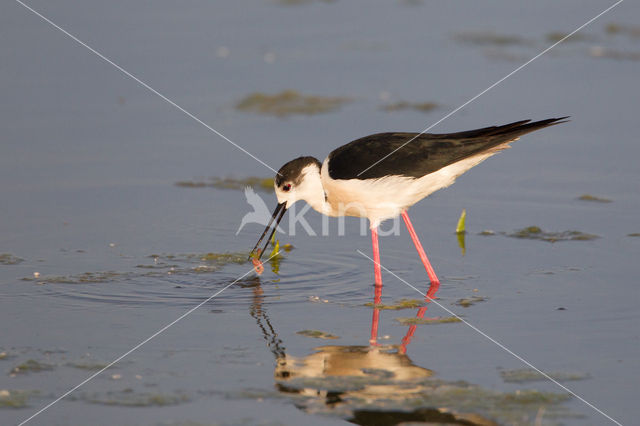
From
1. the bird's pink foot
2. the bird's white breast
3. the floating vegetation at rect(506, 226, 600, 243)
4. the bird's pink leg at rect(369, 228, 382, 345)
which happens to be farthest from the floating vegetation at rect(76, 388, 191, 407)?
the floating vegetation at rect(506, 226, 600, 243)

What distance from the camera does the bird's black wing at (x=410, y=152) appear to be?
7.65m

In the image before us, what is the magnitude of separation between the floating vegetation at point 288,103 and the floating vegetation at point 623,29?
5.47m

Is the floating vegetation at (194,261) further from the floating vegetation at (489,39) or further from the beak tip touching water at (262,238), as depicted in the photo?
the floating vegetation at (489,39)

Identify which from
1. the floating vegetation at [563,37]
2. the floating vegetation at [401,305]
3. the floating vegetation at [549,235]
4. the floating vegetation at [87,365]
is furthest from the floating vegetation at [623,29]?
the floating vegetation at [87,365]

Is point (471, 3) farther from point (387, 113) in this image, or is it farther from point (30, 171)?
point (30, 171)

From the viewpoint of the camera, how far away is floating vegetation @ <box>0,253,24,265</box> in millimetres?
7715

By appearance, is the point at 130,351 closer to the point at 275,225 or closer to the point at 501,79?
the point at 275,225

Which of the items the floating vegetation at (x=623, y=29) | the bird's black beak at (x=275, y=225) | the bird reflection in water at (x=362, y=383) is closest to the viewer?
the bird reflection in water at (x=362, y=383)

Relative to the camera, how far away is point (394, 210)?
7.93 meters

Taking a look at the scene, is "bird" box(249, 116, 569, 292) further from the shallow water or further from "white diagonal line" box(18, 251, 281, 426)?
"white diagonal line" box(18, 251, 281, 426)

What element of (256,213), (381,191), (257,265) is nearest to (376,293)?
(381,191)

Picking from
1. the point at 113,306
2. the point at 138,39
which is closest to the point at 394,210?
the point at 113,306

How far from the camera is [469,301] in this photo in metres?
A: 7.10

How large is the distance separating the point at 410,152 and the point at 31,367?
137 inches
